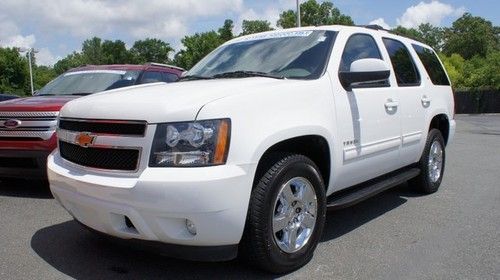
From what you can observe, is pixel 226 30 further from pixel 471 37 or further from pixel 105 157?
pixel 105 157

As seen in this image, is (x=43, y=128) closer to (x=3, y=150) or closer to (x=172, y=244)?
(x=3, y=150)

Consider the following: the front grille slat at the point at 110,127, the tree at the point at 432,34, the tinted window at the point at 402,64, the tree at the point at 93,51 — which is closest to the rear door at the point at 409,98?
the tinted window at the point at 402,64

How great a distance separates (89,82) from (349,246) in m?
5.07

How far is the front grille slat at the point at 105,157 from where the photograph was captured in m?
3.28

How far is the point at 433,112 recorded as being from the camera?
6031 millimetres

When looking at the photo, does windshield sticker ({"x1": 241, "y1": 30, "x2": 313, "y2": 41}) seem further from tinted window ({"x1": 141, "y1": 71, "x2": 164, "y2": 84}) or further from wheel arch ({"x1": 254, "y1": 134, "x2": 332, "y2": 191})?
tinted window ({"x1": 141, "y1": 71, "x2": 164, "y2": 84})

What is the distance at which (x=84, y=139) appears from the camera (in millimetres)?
3557

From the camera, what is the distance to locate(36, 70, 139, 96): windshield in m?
7.55

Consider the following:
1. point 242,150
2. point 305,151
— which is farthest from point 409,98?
point 242,150

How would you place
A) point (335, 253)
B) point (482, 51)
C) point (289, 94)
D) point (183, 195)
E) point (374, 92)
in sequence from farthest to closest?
point (482, 51)
point (374, 92)
point (335, 253)
point (289, 94)
point (183, 195)

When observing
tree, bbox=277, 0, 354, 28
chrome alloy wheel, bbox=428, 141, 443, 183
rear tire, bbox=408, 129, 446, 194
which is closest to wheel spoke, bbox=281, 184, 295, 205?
rear tire, bbox=408, 129, 446, 194

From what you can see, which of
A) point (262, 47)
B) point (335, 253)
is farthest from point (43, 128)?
point (335, 253)

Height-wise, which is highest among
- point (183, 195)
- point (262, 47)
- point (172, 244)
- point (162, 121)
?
point (262, 47)

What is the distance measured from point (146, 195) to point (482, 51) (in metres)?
88.0
